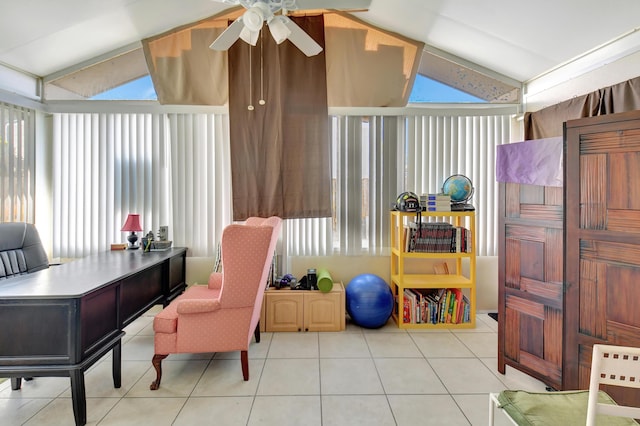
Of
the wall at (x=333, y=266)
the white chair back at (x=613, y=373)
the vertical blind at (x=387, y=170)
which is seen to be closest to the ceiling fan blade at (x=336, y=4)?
the vertical blind at (x=387, y=170)

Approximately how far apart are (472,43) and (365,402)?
352 centimetres

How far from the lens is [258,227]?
7.33 feet

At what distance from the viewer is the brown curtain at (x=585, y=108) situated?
248 centimetres

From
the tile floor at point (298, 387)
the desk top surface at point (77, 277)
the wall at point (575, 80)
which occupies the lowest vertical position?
the tile floor at point (298, 387)

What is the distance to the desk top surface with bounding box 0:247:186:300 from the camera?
1.87 m

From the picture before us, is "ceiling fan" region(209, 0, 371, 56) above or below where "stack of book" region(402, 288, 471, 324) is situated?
above

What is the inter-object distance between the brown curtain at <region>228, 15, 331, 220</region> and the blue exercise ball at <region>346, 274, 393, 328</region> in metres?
1.07

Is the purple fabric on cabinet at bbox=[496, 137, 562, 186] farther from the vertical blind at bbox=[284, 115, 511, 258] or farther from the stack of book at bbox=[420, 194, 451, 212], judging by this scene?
the vertical blind at bbox=[284, 115, 511, 258]

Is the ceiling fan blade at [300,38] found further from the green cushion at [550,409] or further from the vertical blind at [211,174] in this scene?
the green cushion at [550,409]

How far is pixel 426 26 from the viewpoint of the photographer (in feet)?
10.8

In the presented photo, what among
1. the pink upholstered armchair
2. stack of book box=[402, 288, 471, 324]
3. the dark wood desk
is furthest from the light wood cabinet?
the dark wood desk

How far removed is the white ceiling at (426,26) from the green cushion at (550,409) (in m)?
2.67

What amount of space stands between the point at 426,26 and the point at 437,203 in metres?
1.84

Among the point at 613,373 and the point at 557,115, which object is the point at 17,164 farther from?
the point at 557,115
